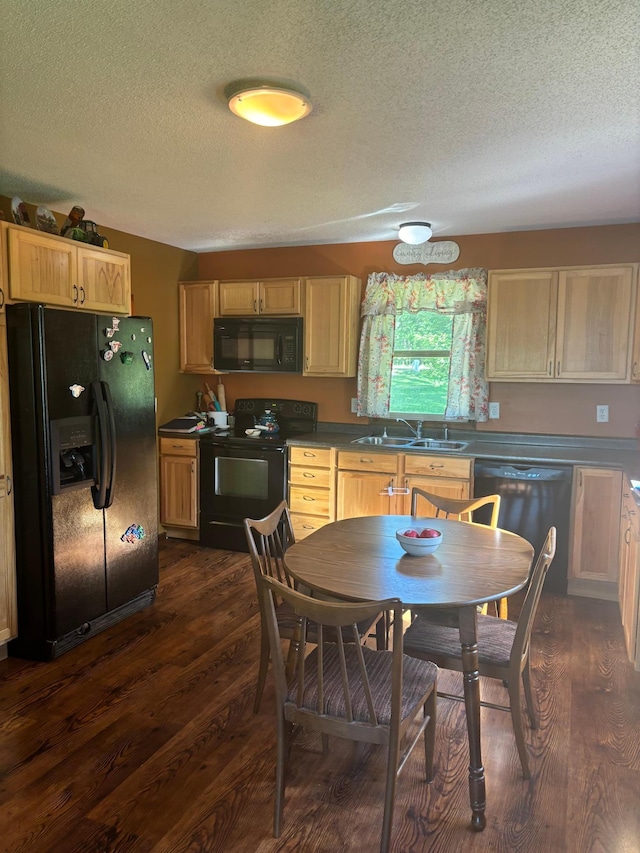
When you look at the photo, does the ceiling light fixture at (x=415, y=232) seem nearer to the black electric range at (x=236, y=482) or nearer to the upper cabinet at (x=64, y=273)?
the black electric range at (x=236, y=482)

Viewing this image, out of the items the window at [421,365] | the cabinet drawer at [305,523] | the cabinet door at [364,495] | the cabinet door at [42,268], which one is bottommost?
the cabinet drawer at [305,523]

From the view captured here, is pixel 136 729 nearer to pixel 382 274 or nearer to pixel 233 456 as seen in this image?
pixel 233 456

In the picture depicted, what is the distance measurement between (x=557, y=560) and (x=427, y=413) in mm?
1452

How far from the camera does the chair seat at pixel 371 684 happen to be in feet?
5.81

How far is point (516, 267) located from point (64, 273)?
3019 mm

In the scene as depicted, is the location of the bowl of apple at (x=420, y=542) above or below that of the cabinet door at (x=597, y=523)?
above

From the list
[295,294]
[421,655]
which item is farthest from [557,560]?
[295,294]

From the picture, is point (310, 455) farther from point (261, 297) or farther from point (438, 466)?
point (261, 297)

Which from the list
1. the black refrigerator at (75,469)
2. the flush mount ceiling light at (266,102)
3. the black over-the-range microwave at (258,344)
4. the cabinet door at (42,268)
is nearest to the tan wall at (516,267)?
the black over-the-range microwave at (258,344)

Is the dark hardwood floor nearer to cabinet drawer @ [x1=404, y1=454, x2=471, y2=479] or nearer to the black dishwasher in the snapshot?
the black dishwasher

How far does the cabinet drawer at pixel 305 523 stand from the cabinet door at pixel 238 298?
171 centimetres

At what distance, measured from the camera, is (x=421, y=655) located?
7.04ft

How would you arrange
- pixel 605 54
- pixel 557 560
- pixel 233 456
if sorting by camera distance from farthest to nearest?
1. pixel 233 456
2. pixel 557 560
3. pixel 605 54

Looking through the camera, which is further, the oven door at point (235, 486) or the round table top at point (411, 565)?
the oven door at point (235, 486)
